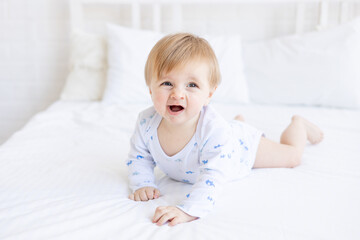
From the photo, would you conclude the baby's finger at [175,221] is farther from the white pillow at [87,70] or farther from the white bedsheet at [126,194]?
the white pillow at [87,70]

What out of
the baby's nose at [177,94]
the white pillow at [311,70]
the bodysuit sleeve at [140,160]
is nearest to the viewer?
the baby's nose at [177,94]

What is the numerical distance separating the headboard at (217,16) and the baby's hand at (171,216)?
1.48 metres

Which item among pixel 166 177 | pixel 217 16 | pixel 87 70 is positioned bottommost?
pixel 166 177

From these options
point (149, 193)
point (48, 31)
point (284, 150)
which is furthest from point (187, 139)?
point (48, 31)

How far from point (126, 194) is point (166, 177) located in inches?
5.9

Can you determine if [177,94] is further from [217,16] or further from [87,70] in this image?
[217,16]

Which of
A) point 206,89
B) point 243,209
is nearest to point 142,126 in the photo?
point 206,89

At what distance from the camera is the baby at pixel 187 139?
86 cm

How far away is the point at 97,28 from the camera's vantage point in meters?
2.26

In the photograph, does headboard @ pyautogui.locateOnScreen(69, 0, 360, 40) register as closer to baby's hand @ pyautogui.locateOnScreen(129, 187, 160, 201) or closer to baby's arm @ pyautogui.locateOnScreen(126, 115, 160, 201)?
baby's arm @ pyautogui.locateOnScreen(126, 115, 160, 201)

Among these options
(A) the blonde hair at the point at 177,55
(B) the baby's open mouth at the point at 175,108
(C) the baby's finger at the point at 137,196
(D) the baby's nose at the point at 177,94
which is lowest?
(C) the baby's finger at the point at 137,196

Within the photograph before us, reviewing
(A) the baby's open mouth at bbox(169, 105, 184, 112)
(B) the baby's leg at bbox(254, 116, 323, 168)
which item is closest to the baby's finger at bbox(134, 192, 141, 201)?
(A) the baby's open mouth at bbox(169, 105, 184, 112)

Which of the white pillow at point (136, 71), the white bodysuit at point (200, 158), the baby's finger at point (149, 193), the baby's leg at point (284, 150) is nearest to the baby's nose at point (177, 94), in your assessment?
the white bodysuit at point (200, 158)

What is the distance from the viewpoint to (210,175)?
89cm
